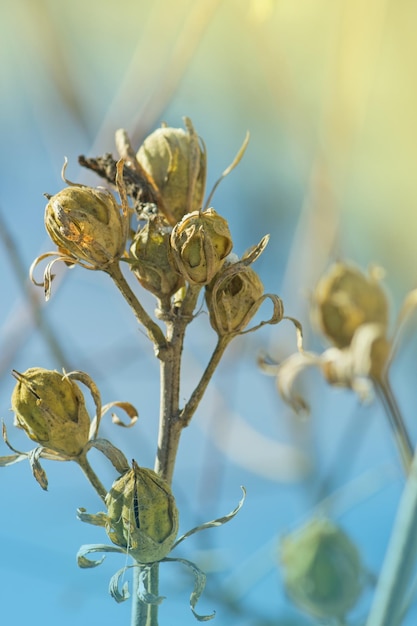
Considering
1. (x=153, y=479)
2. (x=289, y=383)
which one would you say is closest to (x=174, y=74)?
(x=289, y=383)

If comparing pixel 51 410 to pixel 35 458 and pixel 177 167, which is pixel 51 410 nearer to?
pixel 35 458

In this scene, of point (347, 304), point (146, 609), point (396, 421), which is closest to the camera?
point (146, 609)

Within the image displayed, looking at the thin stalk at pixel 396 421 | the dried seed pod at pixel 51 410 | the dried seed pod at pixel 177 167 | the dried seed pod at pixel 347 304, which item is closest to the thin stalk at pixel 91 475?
the dried seed pod at pixel 51 410

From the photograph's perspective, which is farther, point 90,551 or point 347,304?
point 347,304

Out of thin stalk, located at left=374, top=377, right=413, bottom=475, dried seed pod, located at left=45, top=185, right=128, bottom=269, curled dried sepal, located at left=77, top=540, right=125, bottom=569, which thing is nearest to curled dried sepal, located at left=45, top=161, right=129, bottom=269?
dried seed pod, located at left=45, top=185, right=128, bottom=269

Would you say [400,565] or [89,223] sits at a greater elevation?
[89,223]

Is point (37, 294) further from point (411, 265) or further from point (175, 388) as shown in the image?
point (411, 265)

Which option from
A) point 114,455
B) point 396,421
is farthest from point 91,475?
point 396,421

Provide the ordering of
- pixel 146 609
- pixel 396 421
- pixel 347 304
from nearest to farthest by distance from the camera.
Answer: pixel 146 609 < pixel 396 421 < pixel 347 304
